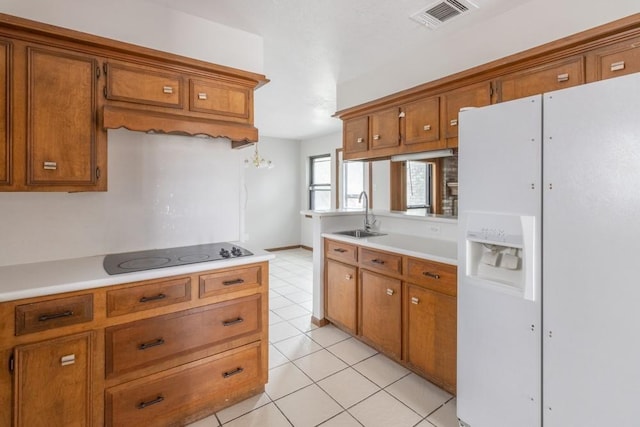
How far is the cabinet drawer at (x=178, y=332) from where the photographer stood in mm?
1653

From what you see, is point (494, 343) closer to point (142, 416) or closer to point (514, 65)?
point (514, 65)

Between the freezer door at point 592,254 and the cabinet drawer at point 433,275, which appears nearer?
the freezer door at point 592,254

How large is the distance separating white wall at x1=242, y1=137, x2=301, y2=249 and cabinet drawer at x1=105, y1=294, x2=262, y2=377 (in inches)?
178

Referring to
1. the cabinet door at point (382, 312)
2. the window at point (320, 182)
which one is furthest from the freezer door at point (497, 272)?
the window at point (320, 182)

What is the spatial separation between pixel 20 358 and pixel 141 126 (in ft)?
4.31

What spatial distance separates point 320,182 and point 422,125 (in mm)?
4354

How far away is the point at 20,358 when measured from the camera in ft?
4.66

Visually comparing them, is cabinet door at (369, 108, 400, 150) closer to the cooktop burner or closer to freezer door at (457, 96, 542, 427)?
freezer door at (457, 96, 542, 427)

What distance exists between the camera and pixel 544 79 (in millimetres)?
1888

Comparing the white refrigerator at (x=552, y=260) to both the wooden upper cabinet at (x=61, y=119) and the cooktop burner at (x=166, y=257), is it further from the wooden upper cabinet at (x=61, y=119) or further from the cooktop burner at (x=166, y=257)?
the wooden upper cabinet at (x=61, y=119)

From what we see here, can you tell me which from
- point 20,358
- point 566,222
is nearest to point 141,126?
point 20,358

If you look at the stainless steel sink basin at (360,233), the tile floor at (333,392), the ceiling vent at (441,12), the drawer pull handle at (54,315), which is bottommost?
the tile floor at (333,392)

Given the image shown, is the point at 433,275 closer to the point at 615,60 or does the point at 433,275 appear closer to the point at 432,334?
the point at 432,334

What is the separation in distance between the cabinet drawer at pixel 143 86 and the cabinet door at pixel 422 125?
5.92 feet
